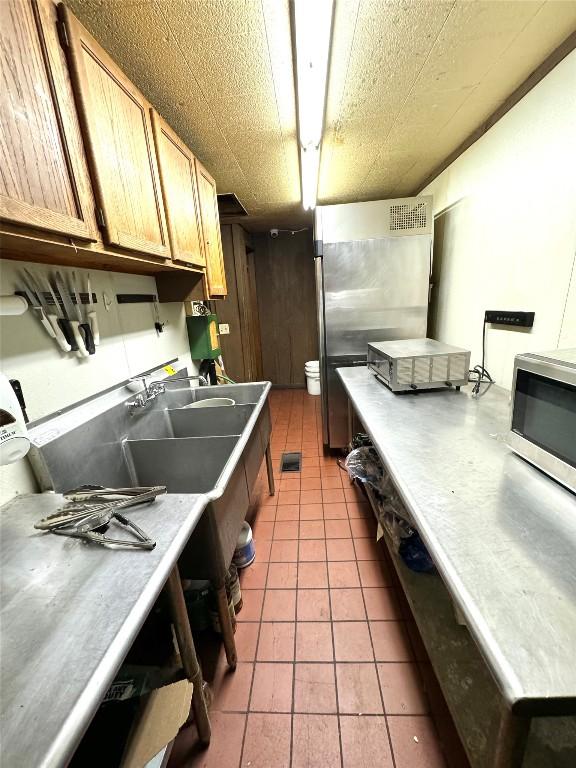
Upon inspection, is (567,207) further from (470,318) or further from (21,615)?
(21,615)

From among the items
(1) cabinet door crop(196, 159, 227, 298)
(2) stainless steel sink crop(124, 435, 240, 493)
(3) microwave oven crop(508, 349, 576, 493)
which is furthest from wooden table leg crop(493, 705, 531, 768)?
(1) cabinet door crop(196, 159, 227, 298)

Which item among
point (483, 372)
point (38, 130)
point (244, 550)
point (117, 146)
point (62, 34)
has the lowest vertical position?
point (244, 550)

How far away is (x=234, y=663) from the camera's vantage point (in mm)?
1221

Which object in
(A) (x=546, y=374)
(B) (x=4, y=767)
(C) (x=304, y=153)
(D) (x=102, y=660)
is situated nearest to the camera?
(B) (x=4, y=767)

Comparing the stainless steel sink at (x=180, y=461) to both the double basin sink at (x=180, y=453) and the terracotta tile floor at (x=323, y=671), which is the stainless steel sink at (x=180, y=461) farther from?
the terracotta tile floor at (x=323, y=671)

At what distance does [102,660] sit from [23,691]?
0.11 m

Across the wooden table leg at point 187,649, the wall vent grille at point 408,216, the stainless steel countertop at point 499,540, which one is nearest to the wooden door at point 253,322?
the wall vent grille at point 408,216

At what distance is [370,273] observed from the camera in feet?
7.77

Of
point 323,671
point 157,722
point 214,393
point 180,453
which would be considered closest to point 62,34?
point 180,453

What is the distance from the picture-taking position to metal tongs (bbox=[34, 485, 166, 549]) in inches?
29.8

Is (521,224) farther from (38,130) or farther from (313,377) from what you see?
(313,377)

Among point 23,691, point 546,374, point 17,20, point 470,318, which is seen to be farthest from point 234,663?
point 470,318

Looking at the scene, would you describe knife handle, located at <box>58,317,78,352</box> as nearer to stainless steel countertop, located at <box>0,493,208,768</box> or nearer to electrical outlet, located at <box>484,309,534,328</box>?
stainless steel countertop, located at <box>0,493,208,768</box>

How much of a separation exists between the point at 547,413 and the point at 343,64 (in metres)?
1.54
